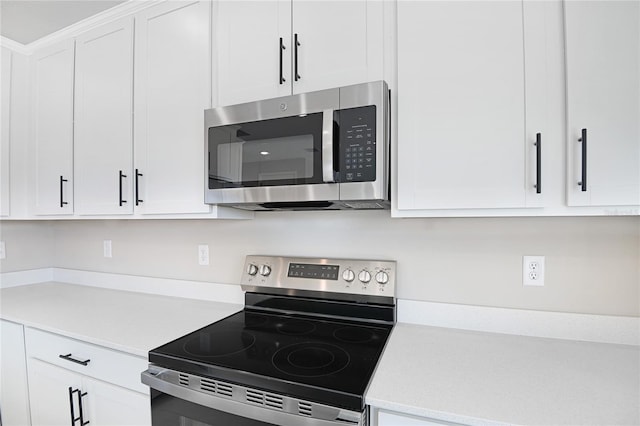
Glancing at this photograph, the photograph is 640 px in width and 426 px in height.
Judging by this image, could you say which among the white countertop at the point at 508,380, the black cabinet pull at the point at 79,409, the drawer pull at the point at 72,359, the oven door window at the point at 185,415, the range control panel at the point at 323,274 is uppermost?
the range control panel at the point at 323,274

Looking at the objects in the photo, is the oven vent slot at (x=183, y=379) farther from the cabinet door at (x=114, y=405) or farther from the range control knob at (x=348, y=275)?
the range control knob at (x=348, y=275)

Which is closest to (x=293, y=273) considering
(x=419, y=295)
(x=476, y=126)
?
(x=419, y=295)

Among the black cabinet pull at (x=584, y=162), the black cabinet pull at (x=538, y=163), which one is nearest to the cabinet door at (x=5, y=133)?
the black cabinet pull at (x=538, y=163)

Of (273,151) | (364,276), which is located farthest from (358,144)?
(364,276)

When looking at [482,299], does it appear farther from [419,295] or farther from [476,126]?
[476,126]

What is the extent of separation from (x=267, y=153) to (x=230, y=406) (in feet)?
2.89

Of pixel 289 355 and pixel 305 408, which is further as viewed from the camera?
pixel 289 355

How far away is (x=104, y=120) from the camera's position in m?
1.73

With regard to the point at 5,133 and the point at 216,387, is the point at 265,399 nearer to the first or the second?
the point at 216,387

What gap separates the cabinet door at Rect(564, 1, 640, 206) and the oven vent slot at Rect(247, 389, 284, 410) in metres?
1.03

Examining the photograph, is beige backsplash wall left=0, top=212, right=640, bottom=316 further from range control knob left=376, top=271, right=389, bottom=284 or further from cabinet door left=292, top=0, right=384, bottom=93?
cabinet door left=292, top=0, right=384, bottom=93

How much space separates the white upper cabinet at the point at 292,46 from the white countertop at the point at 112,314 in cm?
102

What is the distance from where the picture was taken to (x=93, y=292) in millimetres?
2041

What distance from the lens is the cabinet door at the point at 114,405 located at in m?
1.17
